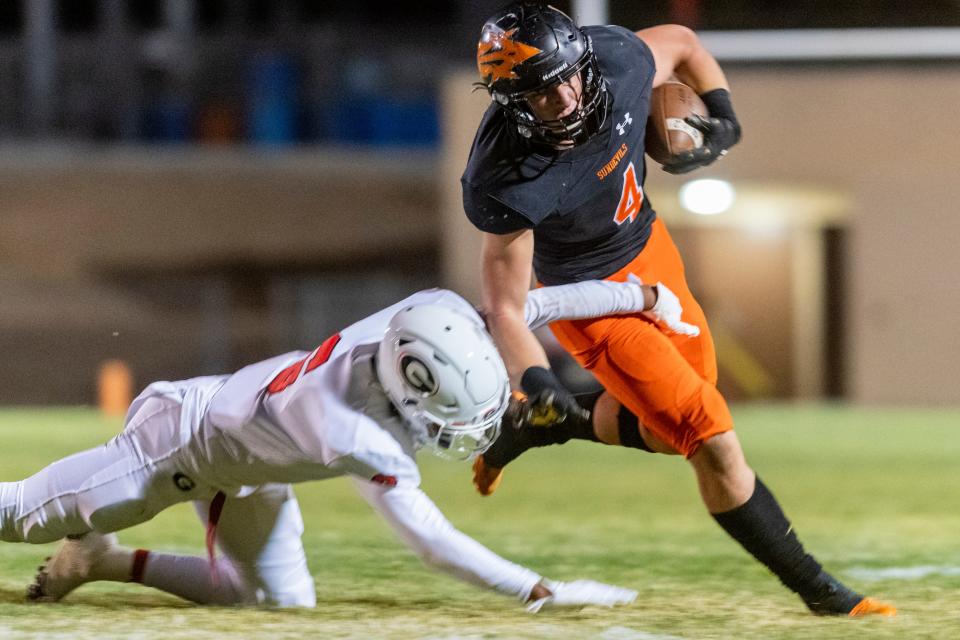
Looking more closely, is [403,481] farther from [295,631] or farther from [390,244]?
[390,244]

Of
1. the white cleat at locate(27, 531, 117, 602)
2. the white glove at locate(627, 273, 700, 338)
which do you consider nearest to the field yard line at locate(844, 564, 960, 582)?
the white glove at locate(627, 273, 700, 338)

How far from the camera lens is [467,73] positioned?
12.4 m

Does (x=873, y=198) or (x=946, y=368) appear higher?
(x=873, y=198)

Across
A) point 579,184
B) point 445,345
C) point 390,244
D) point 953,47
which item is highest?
point 953,47

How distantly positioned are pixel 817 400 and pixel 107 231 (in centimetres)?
714

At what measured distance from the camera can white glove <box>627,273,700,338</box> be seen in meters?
4.05

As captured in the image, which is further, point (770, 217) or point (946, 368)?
point (770, 217)

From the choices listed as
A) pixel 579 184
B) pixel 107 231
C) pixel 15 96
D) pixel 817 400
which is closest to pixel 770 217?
pixel 817 400

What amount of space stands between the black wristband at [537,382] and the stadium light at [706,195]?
8892mm

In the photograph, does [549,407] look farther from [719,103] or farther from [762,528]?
[719,103]

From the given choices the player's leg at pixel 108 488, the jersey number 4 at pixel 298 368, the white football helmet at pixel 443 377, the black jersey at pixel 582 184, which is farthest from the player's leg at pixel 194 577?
the black jersey at pixel 582 184

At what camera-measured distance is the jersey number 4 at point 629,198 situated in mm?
4141

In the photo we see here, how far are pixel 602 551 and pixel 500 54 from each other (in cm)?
193

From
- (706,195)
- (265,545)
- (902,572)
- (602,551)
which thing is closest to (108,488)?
(265,545)
